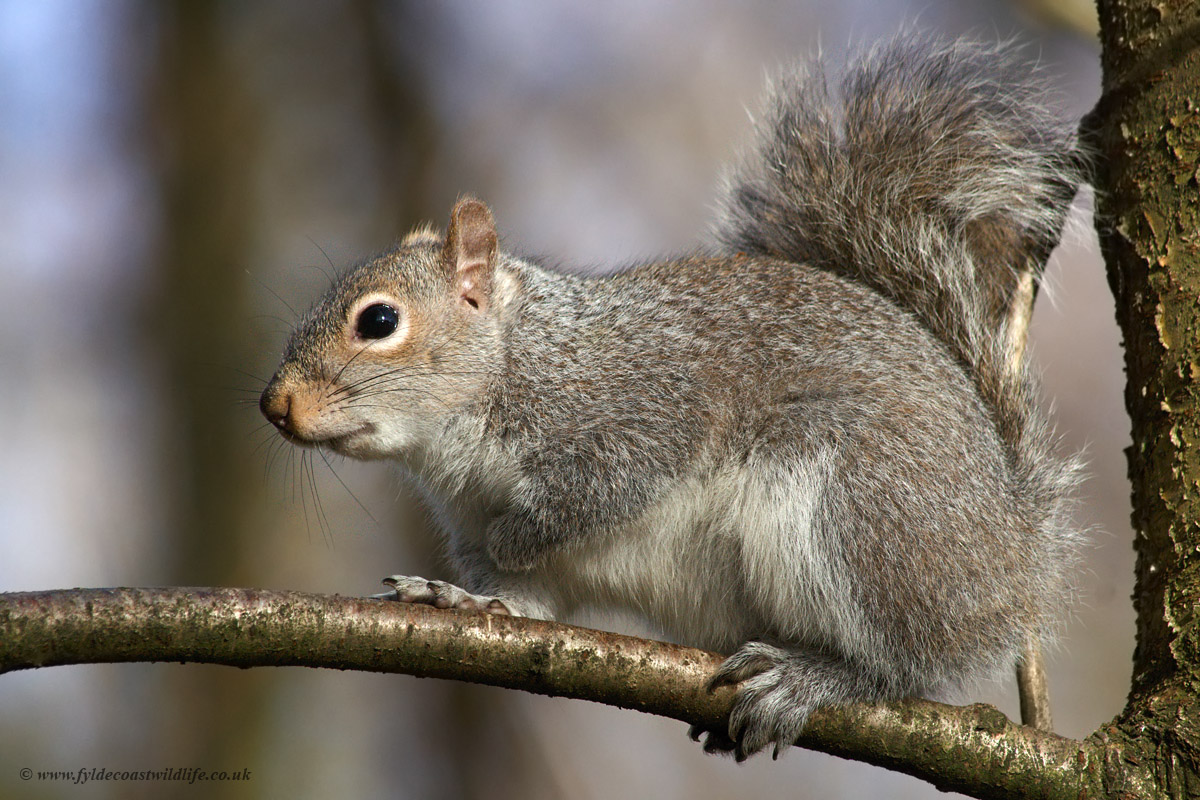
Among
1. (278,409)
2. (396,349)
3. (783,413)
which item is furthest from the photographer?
(396,349)

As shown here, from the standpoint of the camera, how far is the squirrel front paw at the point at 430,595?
8.33 ft

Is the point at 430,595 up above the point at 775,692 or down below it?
above

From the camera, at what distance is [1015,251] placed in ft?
11.0

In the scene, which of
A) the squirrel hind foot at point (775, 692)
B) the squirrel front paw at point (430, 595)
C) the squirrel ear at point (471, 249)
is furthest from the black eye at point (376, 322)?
the squirrel hind foot at point (775, 692)

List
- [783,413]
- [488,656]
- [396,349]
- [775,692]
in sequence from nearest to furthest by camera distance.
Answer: [488,656]
[775,692]
[783,413]
[396,349]

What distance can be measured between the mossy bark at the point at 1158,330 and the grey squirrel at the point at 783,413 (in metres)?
0.42

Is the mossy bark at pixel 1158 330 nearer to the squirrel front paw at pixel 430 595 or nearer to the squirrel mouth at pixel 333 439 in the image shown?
the squirrel front paw at pixel 430 595

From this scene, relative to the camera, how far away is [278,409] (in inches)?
108

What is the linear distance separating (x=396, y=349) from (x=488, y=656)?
3.71ft

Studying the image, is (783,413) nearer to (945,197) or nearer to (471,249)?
(945,197)

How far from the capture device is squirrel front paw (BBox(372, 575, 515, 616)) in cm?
254

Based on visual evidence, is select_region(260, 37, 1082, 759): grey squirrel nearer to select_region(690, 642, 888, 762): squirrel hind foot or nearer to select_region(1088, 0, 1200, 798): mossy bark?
select_region(690, 642, 888, 762): squirrel hind foot

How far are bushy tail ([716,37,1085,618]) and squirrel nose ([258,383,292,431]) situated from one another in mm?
1762

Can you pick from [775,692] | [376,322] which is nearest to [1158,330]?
[775,692]
